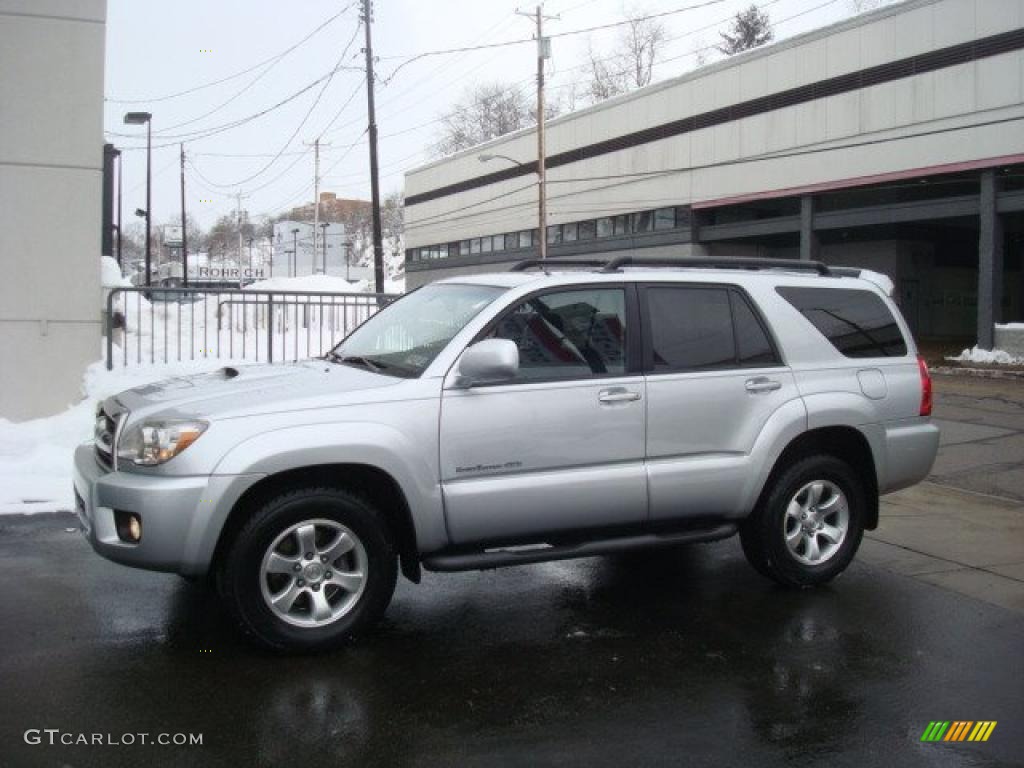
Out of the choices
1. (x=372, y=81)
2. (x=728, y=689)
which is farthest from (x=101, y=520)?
(x=372, y=81)

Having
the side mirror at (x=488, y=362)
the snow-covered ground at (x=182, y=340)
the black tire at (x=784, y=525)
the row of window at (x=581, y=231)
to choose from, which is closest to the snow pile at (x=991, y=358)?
the row of window at (x=581, y=231)

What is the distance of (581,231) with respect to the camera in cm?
5044

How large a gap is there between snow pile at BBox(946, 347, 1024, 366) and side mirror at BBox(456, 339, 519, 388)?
84.2 feet

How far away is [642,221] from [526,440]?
41.9 meters

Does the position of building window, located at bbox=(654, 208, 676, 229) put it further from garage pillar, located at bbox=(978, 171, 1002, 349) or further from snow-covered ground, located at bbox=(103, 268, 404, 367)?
snow-covered ground, located at bbox=(103, 268, 404, 367)

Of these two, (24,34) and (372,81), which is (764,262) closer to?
(24,34)

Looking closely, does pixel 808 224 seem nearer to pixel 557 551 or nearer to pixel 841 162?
pixel 841 162

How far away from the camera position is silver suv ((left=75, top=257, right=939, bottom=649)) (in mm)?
4504

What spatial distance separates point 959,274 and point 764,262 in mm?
39641

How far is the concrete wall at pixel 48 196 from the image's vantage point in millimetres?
10336

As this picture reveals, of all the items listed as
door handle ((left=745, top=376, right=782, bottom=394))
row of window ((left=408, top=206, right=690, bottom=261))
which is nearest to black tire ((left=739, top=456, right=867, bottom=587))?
door handle ((left=745, top=376, right=782, bottom=394))

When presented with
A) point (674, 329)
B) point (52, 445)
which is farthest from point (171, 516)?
point (52, 445)

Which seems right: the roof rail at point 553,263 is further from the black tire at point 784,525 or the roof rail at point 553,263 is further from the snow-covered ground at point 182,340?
the snow-covered ground at point 182,340

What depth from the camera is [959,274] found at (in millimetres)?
41844
